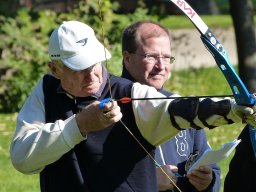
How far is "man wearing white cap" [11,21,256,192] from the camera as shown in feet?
12.8

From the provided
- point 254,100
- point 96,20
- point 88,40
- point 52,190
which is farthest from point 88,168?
point 96,20

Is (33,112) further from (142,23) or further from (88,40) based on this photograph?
(142,23)

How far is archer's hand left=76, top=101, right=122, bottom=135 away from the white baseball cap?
22 cm

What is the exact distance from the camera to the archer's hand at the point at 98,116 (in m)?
3.72

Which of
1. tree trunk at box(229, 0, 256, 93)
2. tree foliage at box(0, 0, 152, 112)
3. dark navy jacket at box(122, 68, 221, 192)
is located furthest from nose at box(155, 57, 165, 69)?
tree trunk at box(229, 0, 256, 93)

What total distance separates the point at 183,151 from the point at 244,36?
8363mm

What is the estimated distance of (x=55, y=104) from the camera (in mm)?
4102

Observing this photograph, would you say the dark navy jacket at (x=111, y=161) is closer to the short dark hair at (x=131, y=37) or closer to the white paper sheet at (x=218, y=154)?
the white paper sheet at (x=218, y=154)

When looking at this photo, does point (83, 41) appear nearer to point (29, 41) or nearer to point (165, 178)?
point (165, 178)

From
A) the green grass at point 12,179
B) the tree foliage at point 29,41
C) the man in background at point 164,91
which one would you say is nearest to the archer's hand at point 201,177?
the man in background at point 164,91

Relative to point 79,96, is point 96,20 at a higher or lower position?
lower

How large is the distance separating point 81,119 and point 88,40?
395 mm

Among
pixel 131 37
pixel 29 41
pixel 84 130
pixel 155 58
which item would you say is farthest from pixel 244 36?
pixel 84 130

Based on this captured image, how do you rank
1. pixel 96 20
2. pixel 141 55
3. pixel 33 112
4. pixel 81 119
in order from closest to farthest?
pixel 81 119 → pixel 33 112 → pixel 141 55 → pixel 96 20
